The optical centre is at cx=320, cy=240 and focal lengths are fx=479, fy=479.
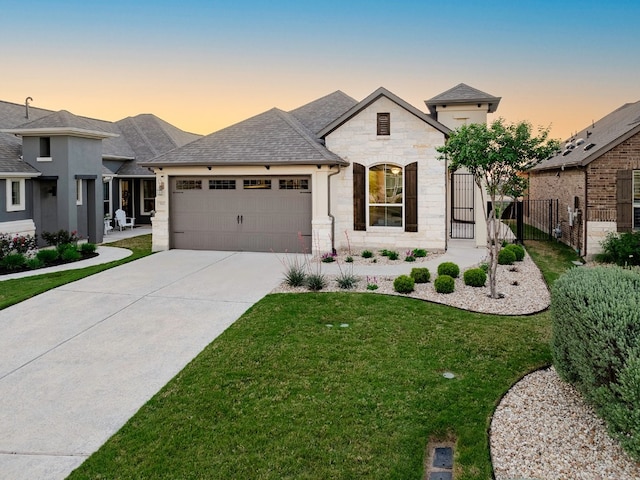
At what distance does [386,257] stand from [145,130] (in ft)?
64.2

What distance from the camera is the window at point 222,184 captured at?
16.1 meters

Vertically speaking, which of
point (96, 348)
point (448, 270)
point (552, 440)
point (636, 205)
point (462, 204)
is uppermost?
point (462, 204)

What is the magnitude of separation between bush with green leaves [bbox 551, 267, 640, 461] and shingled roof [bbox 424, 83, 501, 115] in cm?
1385

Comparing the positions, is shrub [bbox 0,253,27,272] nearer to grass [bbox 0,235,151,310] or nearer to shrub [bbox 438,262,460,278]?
grass [bbox 0,235,151,310]

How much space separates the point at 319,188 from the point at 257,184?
2195 mm

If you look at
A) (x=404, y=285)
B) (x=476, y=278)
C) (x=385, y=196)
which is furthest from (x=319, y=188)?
(x=476, y=278)

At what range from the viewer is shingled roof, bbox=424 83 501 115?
18094 millimetres

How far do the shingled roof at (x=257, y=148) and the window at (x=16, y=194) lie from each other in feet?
16.3

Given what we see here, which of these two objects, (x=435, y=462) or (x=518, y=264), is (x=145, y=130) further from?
(x=435, y=462)

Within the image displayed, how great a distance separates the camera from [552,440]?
449 centimetres

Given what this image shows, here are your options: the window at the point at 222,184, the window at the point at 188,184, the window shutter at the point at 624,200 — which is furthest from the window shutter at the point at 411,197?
the window at the point at 188,184

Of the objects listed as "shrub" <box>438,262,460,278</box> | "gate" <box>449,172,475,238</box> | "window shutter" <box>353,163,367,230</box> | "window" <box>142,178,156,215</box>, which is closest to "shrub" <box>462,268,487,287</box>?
"shrub" <box>438,262,460,278</box>

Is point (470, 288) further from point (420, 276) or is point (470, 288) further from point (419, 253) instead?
point (419, 253)

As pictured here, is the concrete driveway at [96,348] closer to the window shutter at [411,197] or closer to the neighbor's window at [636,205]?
the window shutter at [411,197]
